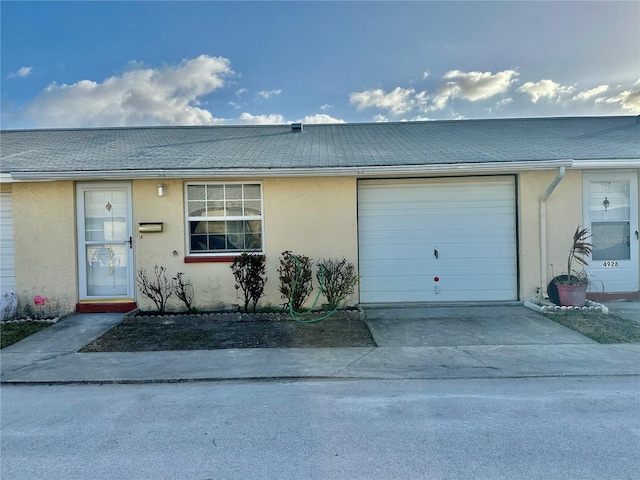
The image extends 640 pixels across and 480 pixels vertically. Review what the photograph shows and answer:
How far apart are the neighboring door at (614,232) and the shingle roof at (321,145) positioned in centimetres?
73

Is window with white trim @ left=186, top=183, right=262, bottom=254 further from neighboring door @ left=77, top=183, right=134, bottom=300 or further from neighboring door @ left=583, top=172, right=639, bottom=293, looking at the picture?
neighboring door @ left=583, top=172, right=639, bottom=293

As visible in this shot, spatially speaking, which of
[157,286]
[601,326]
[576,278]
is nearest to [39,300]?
[157,286]

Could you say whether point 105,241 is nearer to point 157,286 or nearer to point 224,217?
point 157,286

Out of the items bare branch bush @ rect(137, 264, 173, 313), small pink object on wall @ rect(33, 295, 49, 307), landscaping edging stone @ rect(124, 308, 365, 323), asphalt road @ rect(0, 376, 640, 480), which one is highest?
bare branch bush @ rect(137, 264, 173, 313)

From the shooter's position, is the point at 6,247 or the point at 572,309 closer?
the point at 572,309

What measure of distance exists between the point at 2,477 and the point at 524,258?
323 inches

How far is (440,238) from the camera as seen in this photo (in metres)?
7.92

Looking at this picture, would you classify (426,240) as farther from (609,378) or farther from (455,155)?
(609,378)

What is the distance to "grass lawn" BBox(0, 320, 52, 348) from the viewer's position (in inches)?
235

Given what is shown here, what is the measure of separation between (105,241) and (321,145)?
16.8 feet

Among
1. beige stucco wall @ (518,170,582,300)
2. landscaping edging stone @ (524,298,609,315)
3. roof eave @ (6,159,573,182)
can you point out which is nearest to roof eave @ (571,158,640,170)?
roof eave @ (6,159,573,182)

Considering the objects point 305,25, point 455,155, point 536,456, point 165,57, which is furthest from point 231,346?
point 165,57

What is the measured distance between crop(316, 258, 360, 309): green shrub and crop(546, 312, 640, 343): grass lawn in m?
3.59

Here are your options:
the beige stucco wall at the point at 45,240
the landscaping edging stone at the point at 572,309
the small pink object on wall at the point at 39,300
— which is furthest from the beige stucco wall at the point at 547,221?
the small pink object on wall at the point at 39,300
